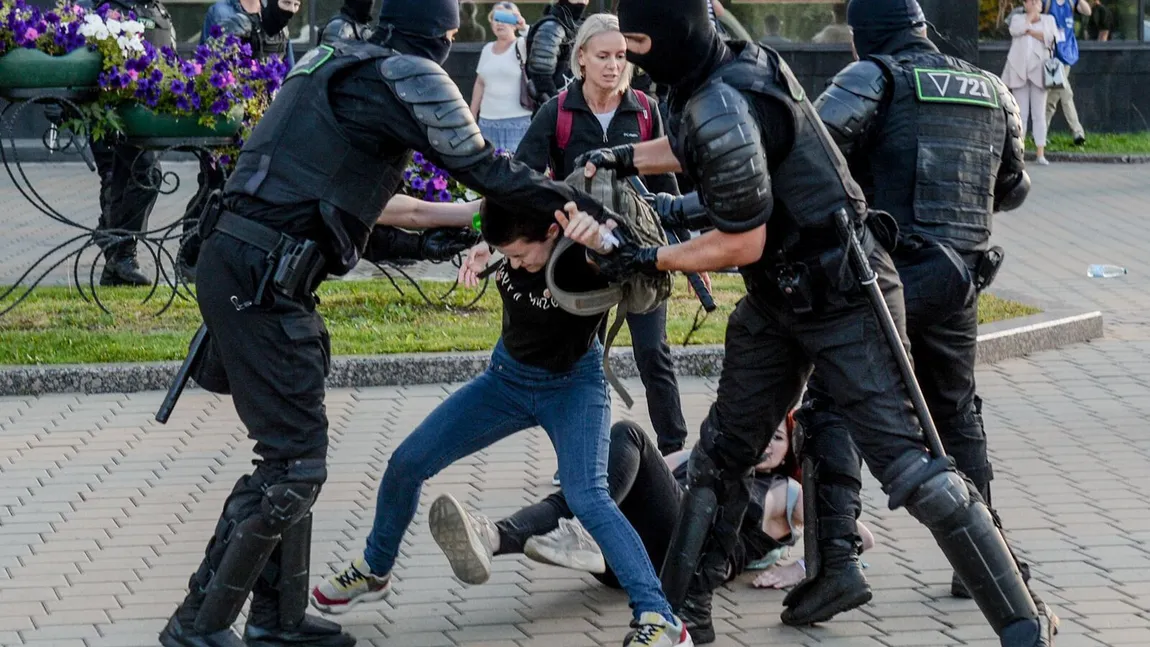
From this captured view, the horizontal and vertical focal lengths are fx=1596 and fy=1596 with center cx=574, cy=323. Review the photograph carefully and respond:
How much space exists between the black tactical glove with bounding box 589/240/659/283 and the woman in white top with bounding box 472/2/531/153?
8.33 metres

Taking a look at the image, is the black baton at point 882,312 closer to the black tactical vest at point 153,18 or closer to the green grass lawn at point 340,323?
the green grass lawn at point 340,323

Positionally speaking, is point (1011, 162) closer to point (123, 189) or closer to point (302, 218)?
point (302, 218)

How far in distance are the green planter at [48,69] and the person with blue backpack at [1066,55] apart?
11.2 meters

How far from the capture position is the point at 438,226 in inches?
201

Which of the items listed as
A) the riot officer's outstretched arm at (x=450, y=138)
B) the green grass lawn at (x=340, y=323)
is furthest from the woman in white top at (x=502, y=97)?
the riot officer's outstretched arm at (x=450, y=138)

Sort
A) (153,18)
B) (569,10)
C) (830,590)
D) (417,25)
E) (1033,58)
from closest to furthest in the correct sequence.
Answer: (417,25)
(830,590)
(153,18)
(569,10)
(1033,58)

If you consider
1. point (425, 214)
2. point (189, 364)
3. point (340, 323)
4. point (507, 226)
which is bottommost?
point (340, 323)

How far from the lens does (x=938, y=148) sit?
4906mm

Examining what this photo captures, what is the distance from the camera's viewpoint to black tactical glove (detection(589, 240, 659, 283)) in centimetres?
437

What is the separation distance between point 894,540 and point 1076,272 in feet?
19.4

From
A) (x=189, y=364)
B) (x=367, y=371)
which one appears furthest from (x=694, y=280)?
(x=367, y=371)

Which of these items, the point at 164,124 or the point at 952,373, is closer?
the point at 952,373

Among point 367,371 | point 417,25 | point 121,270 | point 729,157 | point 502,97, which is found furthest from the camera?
point 502,97

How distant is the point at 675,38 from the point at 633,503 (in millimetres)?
1646
